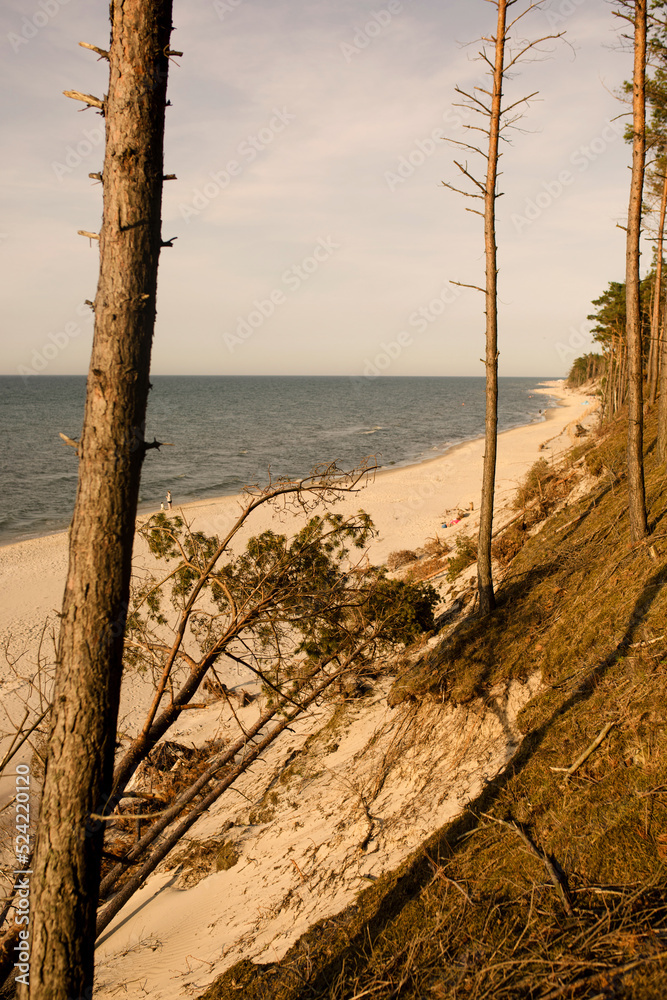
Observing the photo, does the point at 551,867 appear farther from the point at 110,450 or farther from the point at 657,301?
the point at 657,301

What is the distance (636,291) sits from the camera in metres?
8.12

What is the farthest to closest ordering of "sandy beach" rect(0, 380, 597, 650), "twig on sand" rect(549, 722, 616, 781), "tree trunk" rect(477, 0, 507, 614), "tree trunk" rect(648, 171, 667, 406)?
"tree trunk" rect(648, 171, 667, 406)
"sandy beach" rect(0, 380, 597, 650)
"tree trunk" rect(477, 0, 507, 614)
"twig on sand" rect(549, 722, 616, 781)

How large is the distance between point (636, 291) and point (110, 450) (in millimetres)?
8064

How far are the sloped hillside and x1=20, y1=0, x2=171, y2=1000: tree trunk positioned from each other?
2283 mm

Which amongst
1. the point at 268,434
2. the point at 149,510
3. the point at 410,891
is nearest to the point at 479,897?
the point at 410,891

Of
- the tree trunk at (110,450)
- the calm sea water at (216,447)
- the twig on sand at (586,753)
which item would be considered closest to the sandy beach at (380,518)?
the calm sea water at (216,447)

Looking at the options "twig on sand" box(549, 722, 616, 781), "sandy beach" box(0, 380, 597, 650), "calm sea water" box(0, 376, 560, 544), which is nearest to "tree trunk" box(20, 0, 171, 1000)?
"twig on sand" box(549, 722, 616, 781)

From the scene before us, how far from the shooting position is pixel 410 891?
4.59m

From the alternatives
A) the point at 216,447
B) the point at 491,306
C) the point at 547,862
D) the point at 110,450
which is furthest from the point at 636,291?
the point at 216,447

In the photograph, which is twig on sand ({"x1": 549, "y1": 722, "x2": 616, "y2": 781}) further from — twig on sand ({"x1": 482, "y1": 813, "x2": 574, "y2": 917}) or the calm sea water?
the calm sea water

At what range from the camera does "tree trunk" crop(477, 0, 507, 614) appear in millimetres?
7711

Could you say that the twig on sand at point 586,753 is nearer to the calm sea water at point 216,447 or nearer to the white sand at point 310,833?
the white sand at point 310,833

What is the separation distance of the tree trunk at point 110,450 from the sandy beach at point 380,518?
31.5 ft

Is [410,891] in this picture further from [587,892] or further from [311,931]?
[587,892]
